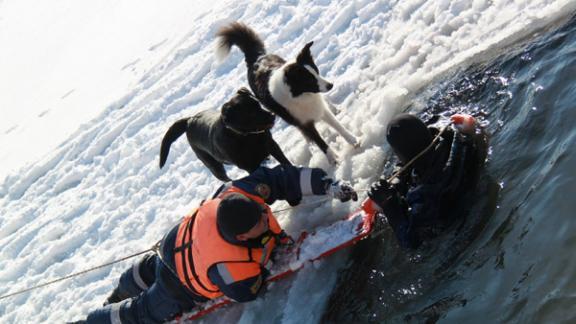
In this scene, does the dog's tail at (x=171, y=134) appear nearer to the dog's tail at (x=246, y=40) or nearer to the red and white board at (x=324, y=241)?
the dog's tail at (x=246, y=40)

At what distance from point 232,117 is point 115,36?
12.4m

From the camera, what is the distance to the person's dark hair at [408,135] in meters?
3.37

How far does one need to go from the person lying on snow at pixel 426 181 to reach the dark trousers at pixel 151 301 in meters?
1.82

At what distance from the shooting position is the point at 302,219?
454 centimetres

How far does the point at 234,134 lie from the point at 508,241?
2.53m

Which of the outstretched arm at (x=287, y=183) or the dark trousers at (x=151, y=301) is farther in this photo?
the dark trousers at (x=151, y=301)

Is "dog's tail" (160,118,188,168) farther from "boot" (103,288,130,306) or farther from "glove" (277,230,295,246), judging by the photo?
"glove" (277,230,295,246)

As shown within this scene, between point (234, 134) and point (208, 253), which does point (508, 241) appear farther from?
point (234, 134)

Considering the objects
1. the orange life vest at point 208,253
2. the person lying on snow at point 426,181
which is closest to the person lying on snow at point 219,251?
the orange life vest at point 208,253

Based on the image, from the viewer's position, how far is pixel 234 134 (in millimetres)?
4781

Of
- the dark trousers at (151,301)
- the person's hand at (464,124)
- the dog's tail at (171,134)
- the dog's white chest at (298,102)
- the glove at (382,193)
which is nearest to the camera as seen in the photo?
the glove at (382,193)

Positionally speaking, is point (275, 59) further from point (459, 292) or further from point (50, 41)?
point (50, 41)

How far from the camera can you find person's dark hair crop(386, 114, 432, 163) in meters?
3.37

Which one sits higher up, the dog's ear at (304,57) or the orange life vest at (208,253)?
the dog's ear at (304,57)
